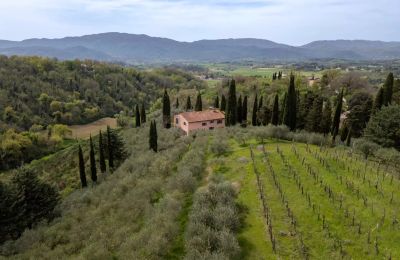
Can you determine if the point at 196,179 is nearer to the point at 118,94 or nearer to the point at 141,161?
the point at 141,161

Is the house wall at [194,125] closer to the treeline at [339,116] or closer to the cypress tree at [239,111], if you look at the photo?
the treeline at [339,116]

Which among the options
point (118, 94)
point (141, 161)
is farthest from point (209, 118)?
point (118, 94)

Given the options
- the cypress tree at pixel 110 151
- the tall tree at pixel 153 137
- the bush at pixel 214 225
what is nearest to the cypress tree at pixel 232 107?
the tall tree at pixel 153 137

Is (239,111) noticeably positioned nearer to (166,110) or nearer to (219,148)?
(166,110)

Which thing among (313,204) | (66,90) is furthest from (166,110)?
(66,90)

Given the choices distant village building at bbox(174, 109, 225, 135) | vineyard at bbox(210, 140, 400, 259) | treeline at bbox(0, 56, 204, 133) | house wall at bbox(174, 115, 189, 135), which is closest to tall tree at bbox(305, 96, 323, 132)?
distant village building at bbox(174, 109, 225, 135)

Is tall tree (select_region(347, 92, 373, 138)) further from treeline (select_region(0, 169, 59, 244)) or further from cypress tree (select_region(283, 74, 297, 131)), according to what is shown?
treeline (select_region(0, 169, 59, 244))
